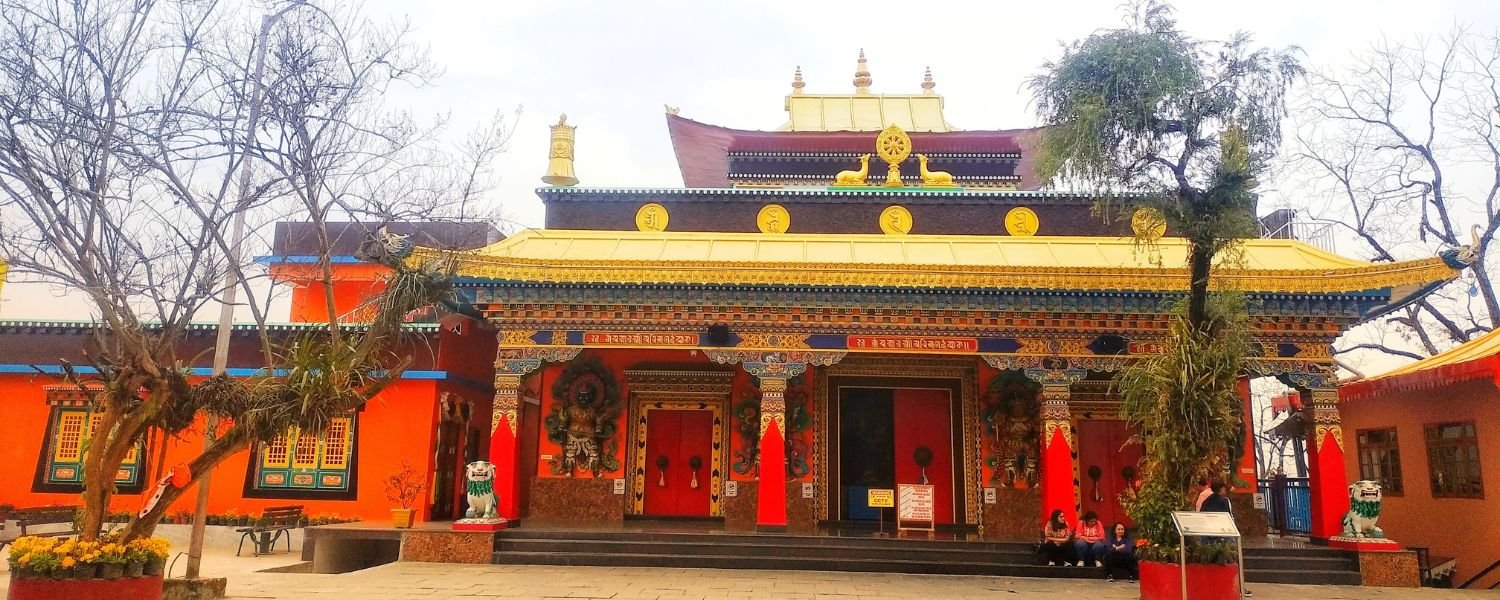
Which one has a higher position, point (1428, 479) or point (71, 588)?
point (1428, 479)

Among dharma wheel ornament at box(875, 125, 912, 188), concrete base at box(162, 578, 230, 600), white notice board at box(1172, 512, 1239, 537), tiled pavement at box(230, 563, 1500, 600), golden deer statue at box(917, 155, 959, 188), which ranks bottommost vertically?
tiled pavement at box(230, 563, 1500, 600)

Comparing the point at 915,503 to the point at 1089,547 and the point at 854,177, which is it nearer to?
the point at 1089,547

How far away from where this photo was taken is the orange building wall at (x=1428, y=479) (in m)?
12.9

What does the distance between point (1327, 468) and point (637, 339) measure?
10.3 m

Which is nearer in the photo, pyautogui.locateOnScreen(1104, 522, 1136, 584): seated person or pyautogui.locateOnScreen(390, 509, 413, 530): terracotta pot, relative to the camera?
pyautogui.locateOnScreen(1104, 522, 1136, 584): seated person

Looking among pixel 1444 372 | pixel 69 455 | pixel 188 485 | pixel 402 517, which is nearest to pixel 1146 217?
pixel 1444 372

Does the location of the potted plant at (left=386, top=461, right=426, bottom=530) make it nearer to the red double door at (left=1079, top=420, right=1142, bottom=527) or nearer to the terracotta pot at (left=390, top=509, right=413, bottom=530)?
the terracotta pot at (left=390, top=509, right=413, bottom=530)

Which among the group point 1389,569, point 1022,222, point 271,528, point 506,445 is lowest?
point 1389,569

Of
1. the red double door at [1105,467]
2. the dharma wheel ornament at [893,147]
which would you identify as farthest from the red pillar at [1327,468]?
the dharma wheel ornament at [893,147]

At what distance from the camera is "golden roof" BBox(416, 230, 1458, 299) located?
13.3m

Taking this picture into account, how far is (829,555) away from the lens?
12.9 meters

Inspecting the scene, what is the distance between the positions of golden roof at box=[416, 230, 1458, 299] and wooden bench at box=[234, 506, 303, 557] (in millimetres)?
5315

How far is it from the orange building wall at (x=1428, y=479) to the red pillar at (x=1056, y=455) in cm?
561

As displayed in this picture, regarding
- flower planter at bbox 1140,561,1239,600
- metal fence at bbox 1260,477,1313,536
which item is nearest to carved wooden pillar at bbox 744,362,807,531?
flower planter at bbox 1140,561,1239,600
